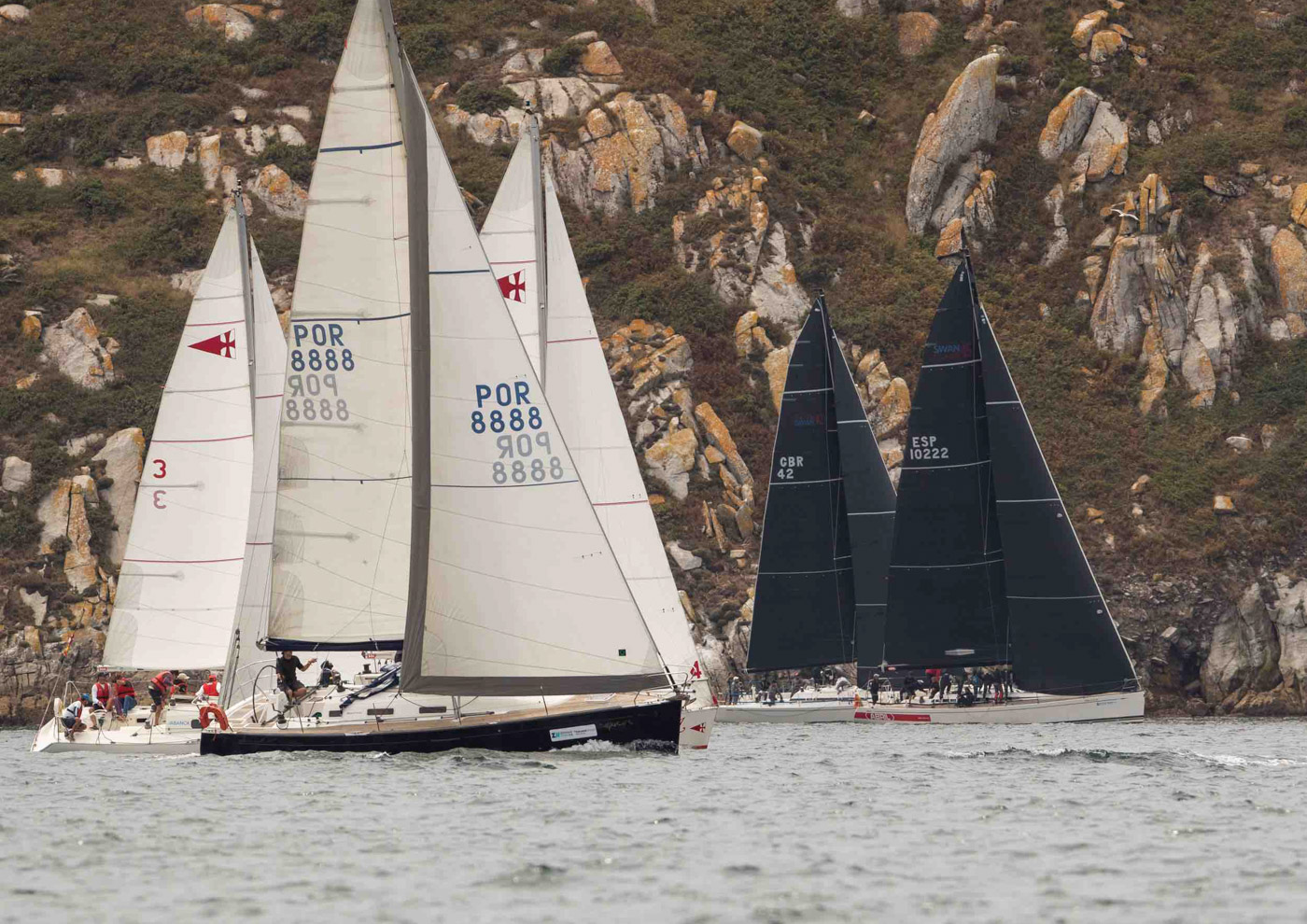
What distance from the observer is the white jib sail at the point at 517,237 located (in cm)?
3497

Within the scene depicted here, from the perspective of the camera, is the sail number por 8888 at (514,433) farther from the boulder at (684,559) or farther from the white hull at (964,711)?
the boulder at (684,559)

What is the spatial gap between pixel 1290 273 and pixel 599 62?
30131mm

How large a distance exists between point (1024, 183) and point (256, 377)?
4380 cm

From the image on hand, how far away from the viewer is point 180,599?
3931 centimetres

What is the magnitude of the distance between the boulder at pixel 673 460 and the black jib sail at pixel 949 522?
16.4 m

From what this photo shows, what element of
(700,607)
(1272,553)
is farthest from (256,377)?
(1272,553)

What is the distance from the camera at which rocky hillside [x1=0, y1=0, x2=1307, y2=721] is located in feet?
186

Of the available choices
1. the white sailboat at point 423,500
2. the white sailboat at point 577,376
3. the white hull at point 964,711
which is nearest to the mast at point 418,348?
the white sailboat at point 423,500

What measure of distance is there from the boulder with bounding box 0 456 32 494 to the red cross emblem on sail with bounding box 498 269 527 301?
29.2 metres

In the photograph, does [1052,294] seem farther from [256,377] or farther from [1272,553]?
[256,377]

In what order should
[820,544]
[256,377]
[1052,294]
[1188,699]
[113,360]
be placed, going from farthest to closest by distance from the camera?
[1052,294], [113,360], [1188,699], [820,544], [256,377]

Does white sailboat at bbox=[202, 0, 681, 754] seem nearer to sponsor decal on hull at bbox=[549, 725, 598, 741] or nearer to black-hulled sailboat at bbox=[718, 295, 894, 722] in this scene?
sponsor decal on hull at bbox=[549, 725, 598, 741]

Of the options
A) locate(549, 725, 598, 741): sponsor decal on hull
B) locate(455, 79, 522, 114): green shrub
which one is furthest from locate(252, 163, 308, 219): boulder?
locate(549, 725, 598, 741): sponsor decal on hull

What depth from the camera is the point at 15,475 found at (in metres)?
58.2
